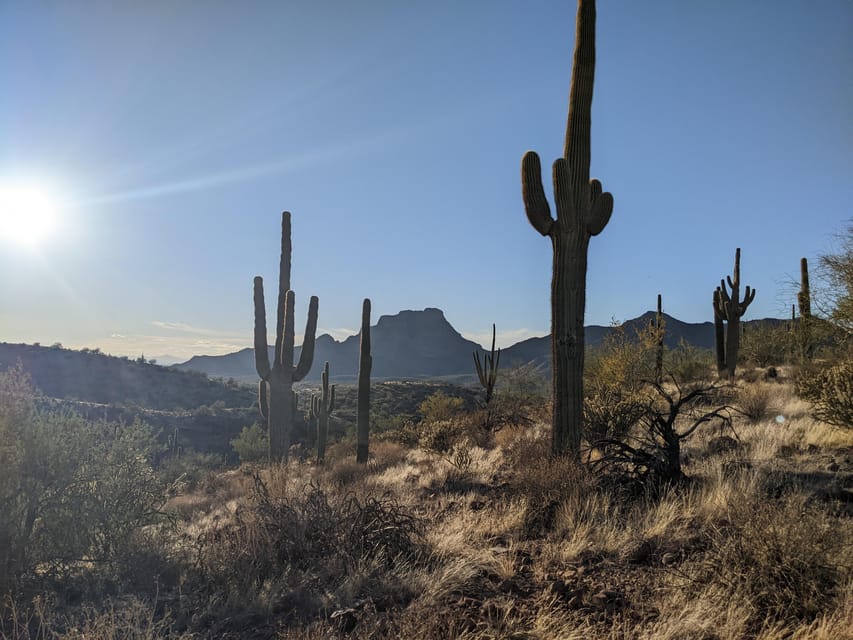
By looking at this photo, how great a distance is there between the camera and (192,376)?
45844mm

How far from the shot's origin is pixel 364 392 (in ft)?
58.8

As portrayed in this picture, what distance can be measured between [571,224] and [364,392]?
10.8 m

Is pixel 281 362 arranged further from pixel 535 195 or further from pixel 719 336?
pixel 719 336

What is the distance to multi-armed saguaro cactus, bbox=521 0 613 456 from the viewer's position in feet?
28.3

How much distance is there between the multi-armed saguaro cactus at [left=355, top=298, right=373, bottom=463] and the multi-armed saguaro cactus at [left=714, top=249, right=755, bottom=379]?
47.4 ft

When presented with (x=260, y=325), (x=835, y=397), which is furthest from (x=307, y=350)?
(x=835, y=397)

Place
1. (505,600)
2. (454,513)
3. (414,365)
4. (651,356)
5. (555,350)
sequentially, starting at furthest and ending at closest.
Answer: (414,365) < (651,356) < (555,350) < (454,513) < (505,600)

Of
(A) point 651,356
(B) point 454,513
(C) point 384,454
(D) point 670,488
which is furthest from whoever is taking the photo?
(A) point 651,356

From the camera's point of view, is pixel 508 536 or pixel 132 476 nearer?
pixel 508 536

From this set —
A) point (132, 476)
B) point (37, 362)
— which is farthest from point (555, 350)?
point (37, 362)

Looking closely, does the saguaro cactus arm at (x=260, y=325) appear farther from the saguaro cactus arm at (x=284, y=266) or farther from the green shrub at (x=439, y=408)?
the green shrub at (x=439, y=408)

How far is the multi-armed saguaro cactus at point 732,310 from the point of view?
2200 cm

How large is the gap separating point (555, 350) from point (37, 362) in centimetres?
4578

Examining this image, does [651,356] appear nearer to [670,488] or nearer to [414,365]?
[670,488]
